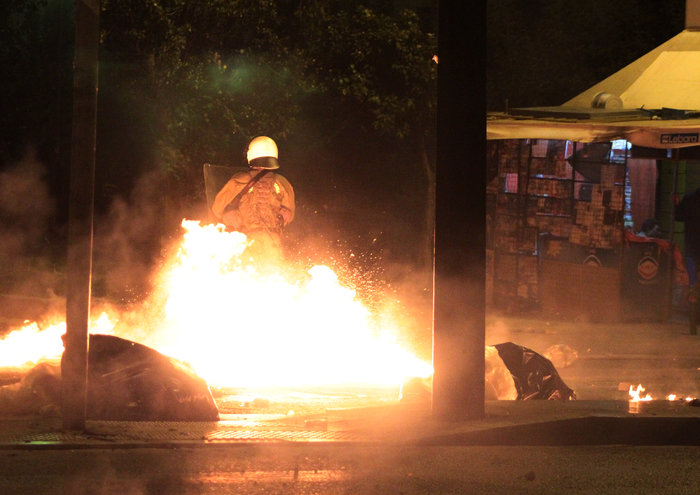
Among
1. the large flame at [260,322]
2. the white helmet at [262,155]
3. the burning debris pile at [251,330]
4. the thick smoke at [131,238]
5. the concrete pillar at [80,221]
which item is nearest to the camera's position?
the concrete pillar at [80,221]

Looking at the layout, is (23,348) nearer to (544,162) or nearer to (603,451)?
(603,451)

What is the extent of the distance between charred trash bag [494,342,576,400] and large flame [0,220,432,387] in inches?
44.5

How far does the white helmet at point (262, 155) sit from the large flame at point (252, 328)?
815 millimetres

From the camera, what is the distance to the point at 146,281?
16656mm

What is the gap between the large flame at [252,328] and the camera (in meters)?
9.62

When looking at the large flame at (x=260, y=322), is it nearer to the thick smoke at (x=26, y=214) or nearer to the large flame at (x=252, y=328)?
the large flame at (x=252, y=328)

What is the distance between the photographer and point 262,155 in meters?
10.9

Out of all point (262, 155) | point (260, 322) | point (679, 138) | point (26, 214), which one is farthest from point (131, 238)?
point (679, 138)

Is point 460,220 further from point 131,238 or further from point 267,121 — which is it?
point 131,238

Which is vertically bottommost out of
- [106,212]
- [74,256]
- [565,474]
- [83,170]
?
[565,474]

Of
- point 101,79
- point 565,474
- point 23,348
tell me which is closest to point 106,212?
point 101,79

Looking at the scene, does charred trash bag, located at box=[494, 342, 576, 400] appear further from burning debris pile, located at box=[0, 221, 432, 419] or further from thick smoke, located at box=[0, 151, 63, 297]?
thick smoke, located at box=[0, 151, 63, 297]

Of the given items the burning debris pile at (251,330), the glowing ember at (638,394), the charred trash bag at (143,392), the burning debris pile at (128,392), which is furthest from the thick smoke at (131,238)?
the glowing ember at (638,394)

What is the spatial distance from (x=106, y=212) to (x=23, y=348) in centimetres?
1228
